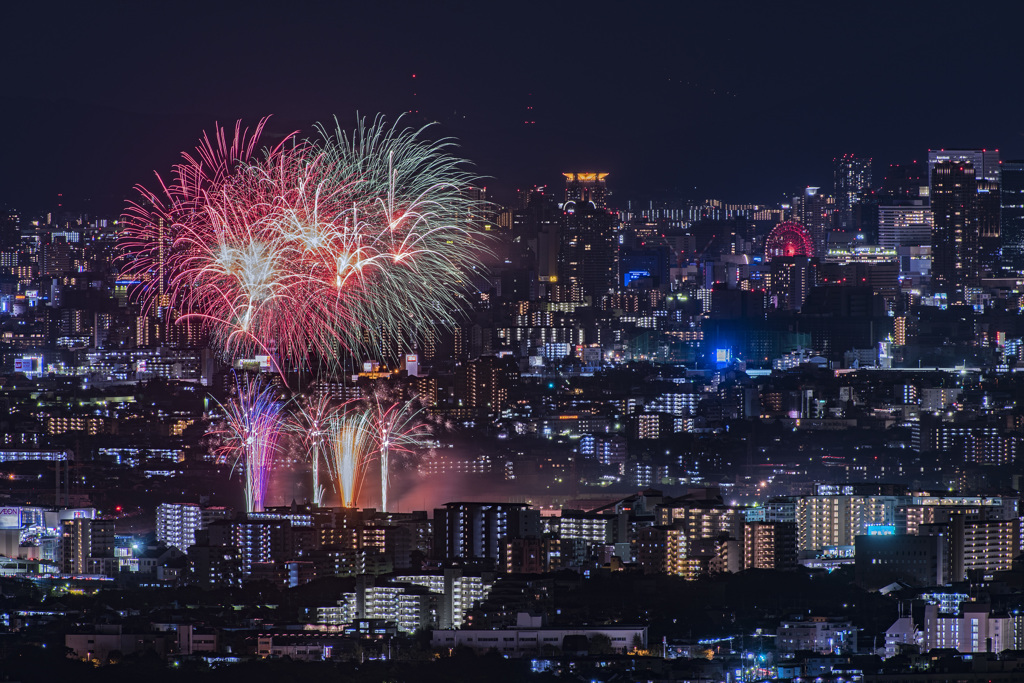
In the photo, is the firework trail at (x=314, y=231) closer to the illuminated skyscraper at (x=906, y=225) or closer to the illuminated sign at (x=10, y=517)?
the illuminated sign at (x=10, y=517)

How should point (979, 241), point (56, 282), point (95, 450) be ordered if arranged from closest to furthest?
point (95, 450) < point (56, 282) < point (979, 241)

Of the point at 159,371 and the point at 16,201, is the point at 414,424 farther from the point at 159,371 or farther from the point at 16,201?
the point at 16,201

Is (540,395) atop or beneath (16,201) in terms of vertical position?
beneath

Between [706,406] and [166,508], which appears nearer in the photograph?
[166,508]

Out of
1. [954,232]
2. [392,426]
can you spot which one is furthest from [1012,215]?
[392,426]

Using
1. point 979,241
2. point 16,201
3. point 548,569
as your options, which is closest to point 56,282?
point 16,201
